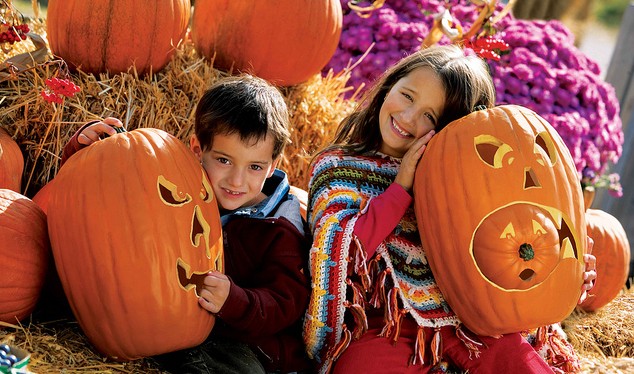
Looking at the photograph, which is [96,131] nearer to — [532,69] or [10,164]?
[10,164]

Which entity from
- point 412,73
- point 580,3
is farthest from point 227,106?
point 580,3

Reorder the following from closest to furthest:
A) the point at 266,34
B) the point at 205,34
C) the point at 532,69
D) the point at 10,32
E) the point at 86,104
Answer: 1. the point at 10,32
2. the point at 86,104
3. the point at 266,34
4. the point at 205,34
5. the point at 532,69

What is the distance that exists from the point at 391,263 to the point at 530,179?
0.62 metres

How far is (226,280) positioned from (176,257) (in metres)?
0.21

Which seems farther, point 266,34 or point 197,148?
point 266,34

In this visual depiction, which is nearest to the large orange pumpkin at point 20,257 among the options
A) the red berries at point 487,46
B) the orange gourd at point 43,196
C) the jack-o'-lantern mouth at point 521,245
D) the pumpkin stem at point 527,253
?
the orange gourd at point 43,196

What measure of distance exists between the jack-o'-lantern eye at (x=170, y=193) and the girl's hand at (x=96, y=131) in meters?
0.35

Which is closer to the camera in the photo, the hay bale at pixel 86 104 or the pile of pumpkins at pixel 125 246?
the pile of pumpkins at pixel 125 246

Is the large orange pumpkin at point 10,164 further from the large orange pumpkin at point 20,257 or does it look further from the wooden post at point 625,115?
the wooden post at point 625,115

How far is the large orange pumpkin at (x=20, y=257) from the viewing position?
2.32 meters

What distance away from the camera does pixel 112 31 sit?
3.23 metres

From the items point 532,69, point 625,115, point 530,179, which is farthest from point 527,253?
point 625,115

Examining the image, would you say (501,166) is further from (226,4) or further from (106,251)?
(226,4)

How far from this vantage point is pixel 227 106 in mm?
2627
